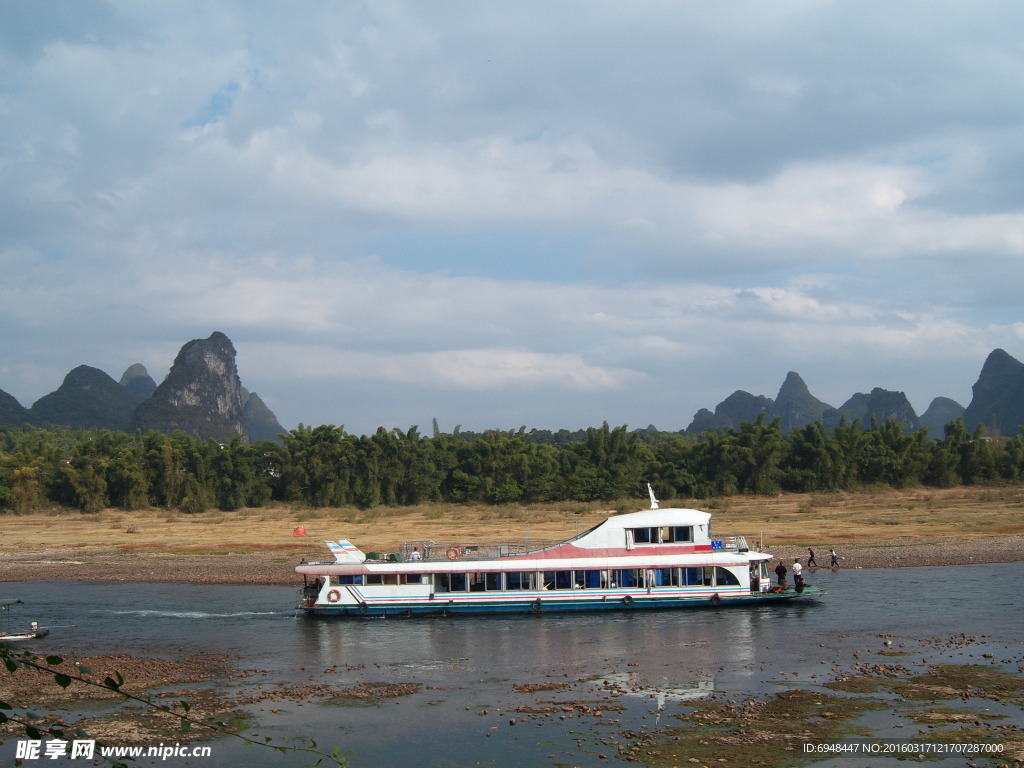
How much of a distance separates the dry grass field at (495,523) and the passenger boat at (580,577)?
18.2 meters

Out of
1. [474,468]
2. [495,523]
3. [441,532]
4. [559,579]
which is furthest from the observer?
[474,468]

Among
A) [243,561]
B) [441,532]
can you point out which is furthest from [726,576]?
[441,532]

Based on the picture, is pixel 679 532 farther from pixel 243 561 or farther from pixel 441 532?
pixel 441 532

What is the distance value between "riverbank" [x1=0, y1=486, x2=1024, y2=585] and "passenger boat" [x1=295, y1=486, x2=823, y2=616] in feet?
21.4

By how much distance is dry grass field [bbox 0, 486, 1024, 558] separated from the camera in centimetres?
6531

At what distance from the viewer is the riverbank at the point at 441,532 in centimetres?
5597

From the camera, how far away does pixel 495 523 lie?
254 ft

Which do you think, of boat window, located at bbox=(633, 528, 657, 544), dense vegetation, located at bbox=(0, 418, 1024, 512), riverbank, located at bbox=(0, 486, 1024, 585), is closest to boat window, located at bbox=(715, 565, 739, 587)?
boat window, located at bbox=(633, 528, 657, 544)

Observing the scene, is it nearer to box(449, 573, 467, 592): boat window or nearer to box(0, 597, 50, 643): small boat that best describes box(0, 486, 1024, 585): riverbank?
box(449, 573, 467, 592): boat window

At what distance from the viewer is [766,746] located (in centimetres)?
1955

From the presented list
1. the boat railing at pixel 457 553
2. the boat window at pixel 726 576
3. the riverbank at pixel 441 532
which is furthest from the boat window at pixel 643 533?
the riverbank at pixel 441 532

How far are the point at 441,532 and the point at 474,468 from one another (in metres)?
24.4

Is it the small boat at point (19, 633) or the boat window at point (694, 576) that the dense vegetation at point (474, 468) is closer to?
the boat window at point (694, 576)

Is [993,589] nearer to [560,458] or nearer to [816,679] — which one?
[816,679]
